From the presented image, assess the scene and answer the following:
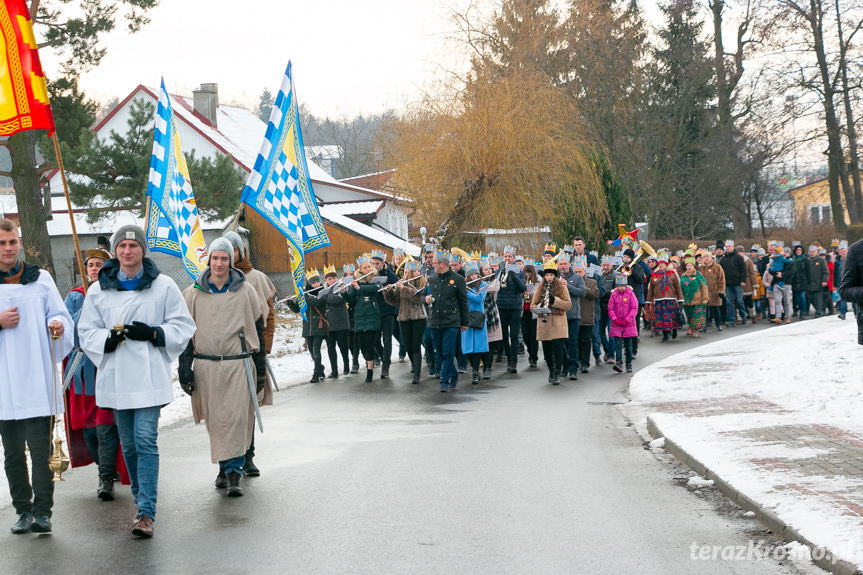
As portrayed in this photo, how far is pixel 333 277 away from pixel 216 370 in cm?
939

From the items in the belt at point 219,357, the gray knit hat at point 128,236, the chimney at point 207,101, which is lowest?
the belt at point 219,357

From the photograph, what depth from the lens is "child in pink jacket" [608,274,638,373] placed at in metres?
16.3

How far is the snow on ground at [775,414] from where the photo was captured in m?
6.14

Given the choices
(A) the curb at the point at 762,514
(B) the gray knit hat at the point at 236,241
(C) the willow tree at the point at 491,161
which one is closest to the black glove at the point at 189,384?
(B) the gray knit hat at the point at 236,241

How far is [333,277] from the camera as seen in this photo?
55.1 ft

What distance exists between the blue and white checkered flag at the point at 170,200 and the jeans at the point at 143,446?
5174mm

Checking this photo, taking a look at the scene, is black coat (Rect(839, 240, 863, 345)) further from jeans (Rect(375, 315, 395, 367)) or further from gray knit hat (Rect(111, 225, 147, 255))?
jeans (Rect(375, 315, 395, 367))

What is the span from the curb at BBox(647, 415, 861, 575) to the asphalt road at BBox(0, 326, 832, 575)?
9 cm

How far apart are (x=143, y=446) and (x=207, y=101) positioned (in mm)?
42403

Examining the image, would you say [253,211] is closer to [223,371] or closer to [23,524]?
[223,371]

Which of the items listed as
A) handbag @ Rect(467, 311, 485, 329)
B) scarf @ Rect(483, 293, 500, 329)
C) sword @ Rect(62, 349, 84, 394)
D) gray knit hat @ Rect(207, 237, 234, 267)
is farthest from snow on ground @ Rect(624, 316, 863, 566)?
sword @ Rect(62, 349, 84, 394)

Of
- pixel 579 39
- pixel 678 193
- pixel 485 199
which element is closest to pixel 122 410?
pixel 485 199

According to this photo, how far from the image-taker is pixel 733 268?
24062 millimetres

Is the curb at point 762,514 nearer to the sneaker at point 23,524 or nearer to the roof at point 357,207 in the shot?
the sneaker at point 23,524
